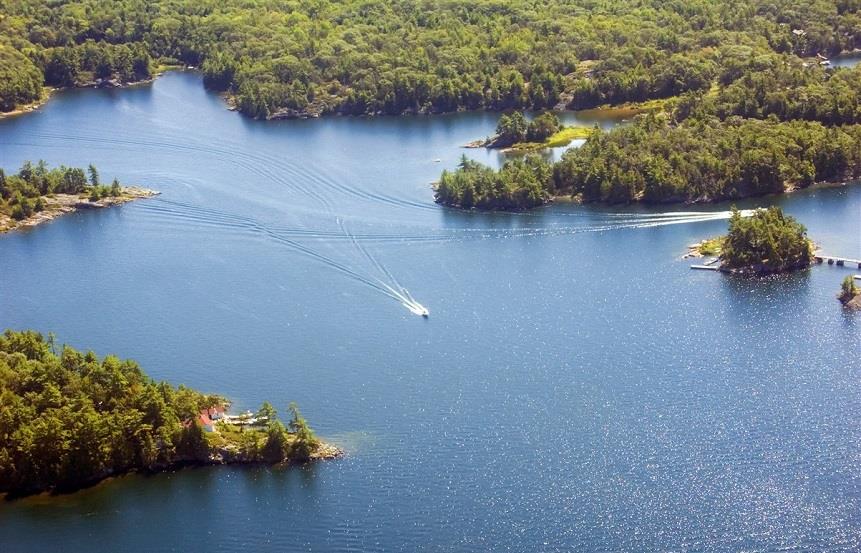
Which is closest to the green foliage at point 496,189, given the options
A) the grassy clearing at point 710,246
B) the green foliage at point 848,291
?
the grassy clearing at point 710,246

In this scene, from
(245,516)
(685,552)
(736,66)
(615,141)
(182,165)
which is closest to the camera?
(685,552)

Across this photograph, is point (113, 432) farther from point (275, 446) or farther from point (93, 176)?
point (93, 176)

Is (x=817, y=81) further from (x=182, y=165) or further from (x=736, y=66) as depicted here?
(x=182, y=165)

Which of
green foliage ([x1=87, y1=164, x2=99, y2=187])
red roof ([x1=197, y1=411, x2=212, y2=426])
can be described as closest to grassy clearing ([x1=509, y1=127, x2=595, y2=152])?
green foliage ([x1=87, y1=164, x2=99, y2=187])

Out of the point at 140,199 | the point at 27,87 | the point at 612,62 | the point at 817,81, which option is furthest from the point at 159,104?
the point at 817,81

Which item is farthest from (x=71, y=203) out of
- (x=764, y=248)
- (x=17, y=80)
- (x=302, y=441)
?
(x=764, y=248)

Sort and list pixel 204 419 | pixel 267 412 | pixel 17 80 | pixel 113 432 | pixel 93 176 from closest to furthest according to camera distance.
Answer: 1. pixel 113 432
2. pixel 267 412
3. pixel 204 419
4. pixel 93 176
5. pixel 17 80

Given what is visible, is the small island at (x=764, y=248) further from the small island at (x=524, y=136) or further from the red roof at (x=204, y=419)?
the red roof at (x=204, y=419)
